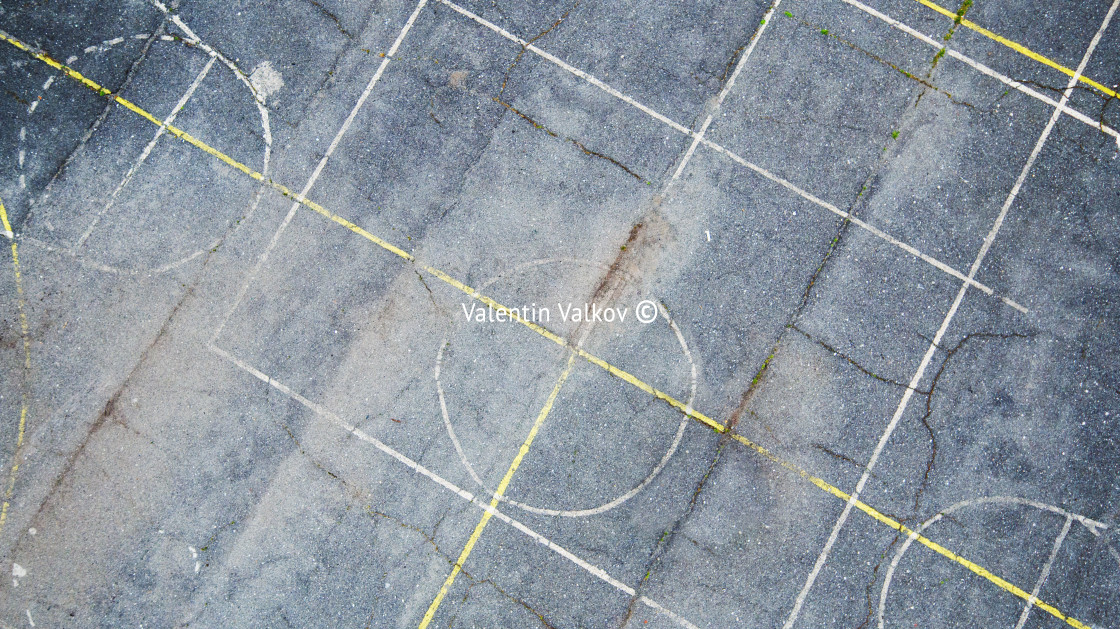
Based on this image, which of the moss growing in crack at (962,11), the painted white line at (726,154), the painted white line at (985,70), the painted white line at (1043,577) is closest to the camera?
the painted white line at (1043,577)

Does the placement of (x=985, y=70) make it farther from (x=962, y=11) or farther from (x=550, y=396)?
(x=550, y=396)

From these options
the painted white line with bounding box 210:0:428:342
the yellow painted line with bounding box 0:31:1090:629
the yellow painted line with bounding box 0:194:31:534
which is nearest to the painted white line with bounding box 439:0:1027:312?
the painted white line with bounding box 210:0:428:342

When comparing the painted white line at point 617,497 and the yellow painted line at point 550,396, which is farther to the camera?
the painted white line at point 617,497

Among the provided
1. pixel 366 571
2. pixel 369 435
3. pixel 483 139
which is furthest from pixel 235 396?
pixel 483 139

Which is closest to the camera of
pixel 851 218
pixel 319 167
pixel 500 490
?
pixel 500 490

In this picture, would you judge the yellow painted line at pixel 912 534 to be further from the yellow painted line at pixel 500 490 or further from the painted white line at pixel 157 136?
the painted white line at pixel 157 136

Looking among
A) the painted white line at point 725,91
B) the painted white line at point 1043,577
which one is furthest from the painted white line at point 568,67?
the painted white line at point 1043,577

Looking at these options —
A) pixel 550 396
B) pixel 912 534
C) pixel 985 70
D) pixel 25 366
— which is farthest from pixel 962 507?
pixel 25 366
